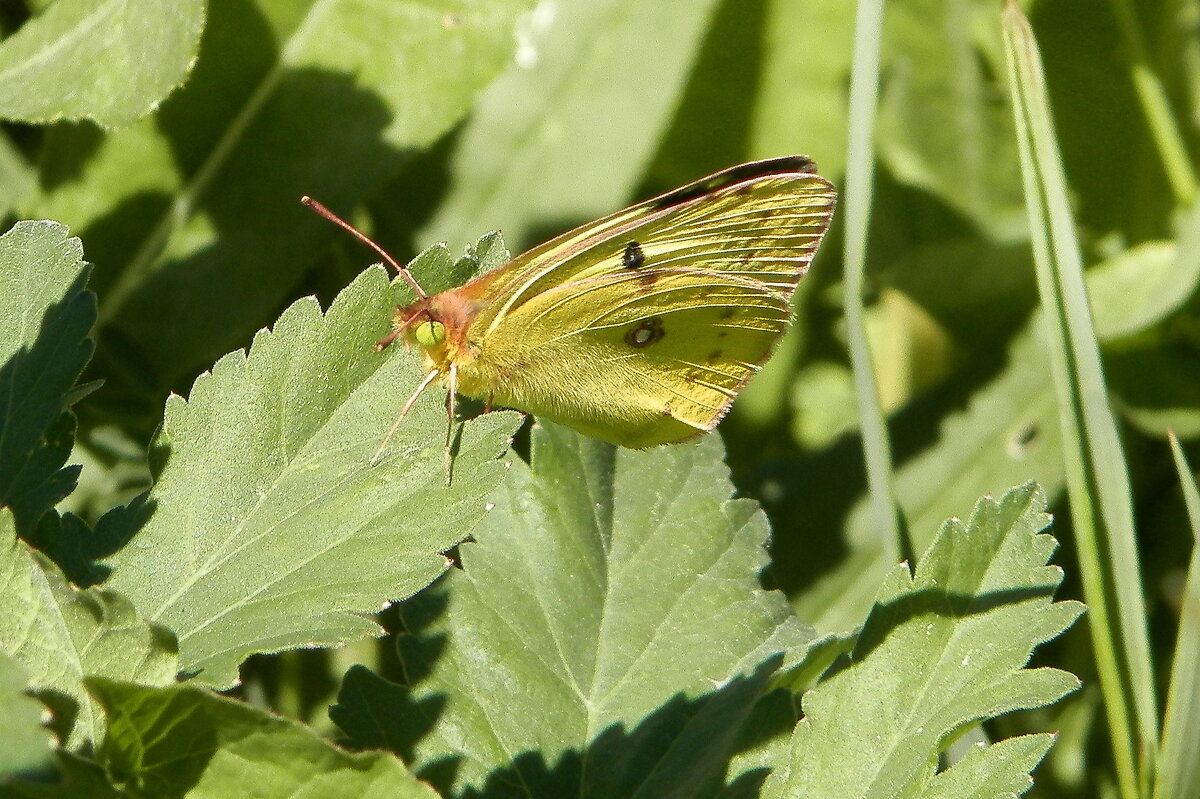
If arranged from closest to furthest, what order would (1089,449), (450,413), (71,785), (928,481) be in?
(71,785) → (450,413) → (1089,449) → (928,481)

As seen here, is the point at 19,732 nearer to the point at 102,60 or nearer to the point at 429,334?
the point at 429,334

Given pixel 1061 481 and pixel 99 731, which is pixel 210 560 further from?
pixel 1061 481

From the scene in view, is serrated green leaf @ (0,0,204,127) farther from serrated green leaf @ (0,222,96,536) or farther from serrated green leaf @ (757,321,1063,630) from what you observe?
serrated green leaf @ (757,321,1063,630)

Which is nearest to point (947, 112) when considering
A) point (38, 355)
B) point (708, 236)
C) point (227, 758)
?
point (708, 236)

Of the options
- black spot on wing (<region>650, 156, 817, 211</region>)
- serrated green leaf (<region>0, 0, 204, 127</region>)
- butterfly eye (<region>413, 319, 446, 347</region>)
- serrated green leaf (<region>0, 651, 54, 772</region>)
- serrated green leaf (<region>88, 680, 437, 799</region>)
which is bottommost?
serrated green leaf (<region>88, 680, 437, 799</region>)

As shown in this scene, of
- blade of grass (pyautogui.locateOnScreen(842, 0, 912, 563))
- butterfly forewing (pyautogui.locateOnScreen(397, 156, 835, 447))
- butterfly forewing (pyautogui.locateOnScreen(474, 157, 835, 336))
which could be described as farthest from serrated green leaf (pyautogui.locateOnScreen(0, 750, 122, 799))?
blade of grass (pyautogui.locateOnScreen(842, 0, 912, 563))

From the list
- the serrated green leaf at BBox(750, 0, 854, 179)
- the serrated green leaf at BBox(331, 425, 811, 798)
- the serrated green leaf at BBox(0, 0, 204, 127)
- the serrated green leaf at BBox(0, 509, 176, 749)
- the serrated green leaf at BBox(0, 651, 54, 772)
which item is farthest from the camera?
the serrated green leaf at BBox(750, 0, 854, 179)
